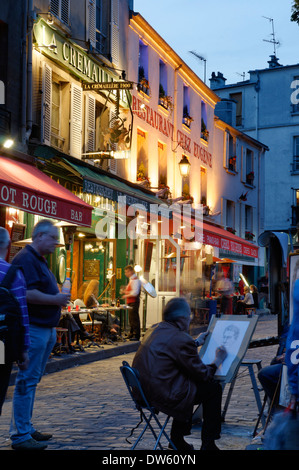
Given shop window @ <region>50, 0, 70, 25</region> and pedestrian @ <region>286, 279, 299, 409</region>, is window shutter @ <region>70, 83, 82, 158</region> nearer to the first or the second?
shop window @ <region>50, 0, 70, 25</region>

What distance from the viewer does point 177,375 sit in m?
5.93

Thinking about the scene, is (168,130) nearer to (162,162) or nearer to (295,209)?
(162,162)

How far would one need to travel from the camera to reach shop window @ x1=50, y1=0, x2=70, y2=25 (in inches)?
653

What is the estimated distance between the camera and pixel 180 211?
79.3 ft

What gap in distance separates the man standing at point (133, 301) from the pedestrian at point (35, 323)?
416 inches

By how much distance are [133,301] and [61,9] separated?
6.90 m

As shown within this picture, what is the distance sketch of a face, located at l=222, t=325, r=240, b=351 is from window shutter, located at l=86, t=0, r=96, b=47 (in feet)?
40.9

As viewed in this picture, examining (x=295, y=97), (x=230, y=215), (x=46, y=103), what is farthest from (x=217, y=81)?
(x=46, y=103)

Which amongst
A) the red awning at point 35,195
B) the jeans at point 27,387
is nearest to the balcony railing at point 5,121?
the red awning at point 35,195

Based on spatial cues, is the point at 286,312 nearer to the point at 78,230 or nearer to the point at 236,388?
the point at 236,388

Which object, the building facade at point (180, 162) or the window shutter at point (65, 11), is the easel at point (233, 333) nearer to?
the window shutter at point (65, 11)

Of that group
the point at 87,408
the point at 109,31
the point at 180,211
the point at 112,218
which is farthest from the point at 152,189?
the point at 87,408

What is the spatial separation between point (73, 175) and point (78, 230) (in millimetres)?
1581

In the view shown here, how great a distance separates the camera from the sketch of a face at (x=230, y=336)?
732 cm
